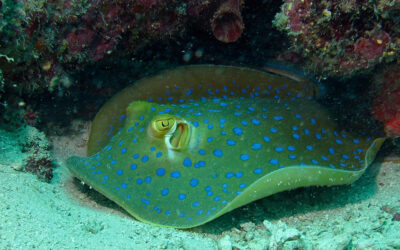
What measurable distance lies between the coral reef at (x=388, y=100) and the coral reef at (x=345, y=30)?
0.54 m

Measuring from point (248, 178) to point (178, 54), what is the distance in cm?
391

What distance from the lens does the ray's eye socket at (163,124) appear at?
12.8ft

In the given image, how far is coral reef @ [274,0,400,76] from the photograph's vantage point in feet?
11.6

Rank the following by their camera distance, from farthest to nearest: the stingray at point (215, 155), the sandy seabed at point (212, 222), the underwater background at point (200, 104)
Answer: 1. the stingray at point (215, 155)
2. the underwater background at point (200, 104)
3. the sandy seabed at point (212, 222)

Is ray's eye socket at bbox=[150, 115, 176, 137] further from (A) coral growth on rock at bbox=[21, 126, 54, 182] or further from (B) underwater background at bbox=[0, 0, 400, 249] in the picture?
(A) coral growth on rock at bbox=[21, 126, 54, 182]

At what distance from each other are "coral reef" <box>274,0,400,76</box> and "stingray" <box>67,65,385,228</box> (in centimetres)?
106

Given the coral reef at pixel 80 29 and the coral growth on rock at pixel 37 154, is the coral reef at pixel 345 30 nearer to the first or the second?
the coral reef at pixel 80 29

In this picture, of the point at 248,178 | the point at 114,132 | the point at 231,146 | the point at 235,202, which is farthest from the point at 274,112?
the point at 114,132

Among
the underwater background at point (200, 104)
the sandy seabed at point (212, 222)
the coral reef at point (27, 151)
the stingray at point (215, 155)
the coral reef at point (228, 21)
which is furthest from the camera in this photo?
the coral reef at point (228, 21)

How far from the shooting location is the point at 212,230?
12.8ft

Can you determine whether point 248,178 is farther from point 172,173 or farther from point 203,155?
point 172,173

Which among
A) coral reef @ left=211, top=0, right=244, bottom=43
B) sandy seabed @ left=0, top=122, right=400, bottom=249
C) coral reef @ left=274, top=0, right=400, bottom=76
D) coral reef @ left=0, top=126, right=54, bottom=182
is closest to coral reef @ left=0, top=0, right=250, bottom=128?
coral reef @ left=211, top=0, right=244, bottom=43

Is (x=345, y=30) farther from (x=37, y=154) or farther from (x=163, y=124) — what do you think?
(x=37, y=154)

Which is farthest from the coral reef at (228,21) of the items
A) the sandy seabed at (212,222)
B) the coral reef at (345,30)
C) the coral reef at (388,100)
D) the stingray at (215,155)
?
the sandy seabed at (212,222)
